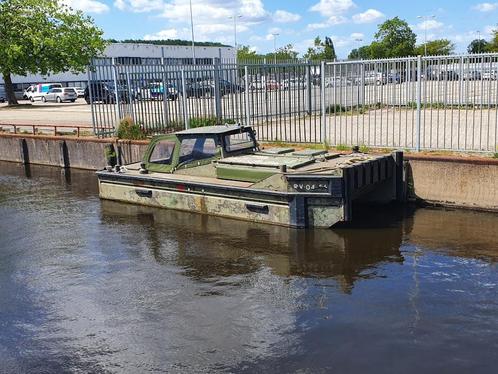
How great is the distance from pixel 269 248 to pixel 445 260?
9.03ft

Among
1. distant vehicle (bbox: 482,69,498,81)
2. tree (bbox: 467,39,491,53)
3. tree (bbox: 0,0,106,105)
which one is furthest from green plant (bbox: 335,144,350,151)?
tree (bbox: 467,39,491,53)

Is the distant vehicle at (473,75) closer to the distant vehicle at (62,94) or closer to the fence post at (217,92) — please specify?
the fence post at (217,92)

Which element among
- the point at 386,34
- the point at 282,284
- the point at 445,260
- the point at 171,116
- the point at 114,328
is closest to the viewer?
the point at 114,328

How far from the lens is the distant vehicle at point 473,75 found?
11.4 m

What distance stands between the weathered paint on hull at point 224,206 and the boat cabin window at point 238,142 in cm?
122

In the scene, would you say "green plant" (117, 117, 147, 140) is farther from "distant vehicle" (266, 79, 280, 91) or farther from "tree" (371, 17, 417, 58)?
"tree" (371, 17, 417, 58)

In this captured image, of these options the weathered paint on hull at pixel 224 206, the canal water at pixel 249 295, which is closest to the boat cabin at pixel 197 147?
the weathered paint on hull at pixel 224 206

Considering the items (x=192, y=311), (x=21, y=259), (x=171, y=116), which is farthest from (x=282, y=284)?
(x=171, y=116)

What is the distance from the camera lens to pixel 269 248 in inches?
380

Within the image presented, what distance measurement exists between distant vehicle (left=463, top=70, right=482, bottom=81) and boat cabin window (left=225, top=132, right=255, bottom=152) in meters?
4.46

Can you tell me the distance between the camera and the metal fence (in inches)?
476

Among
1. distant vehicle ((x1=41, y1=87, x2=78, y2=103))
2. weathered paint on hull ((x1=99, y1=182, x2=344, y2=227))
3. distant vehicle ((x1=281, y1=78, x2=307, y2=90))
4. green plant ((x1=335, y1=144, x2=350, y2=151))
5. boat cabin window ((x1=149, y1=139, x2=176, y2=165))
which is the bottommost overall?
weathered paint on hull ((x1=99, y1=182, x2=344, y2=227))

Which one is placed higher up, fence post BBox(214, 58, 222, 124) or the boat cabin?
fence post BBox(214, 58, 222, 124)

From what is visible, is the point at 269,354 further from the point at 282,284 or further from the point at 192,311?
the point at 282,284
